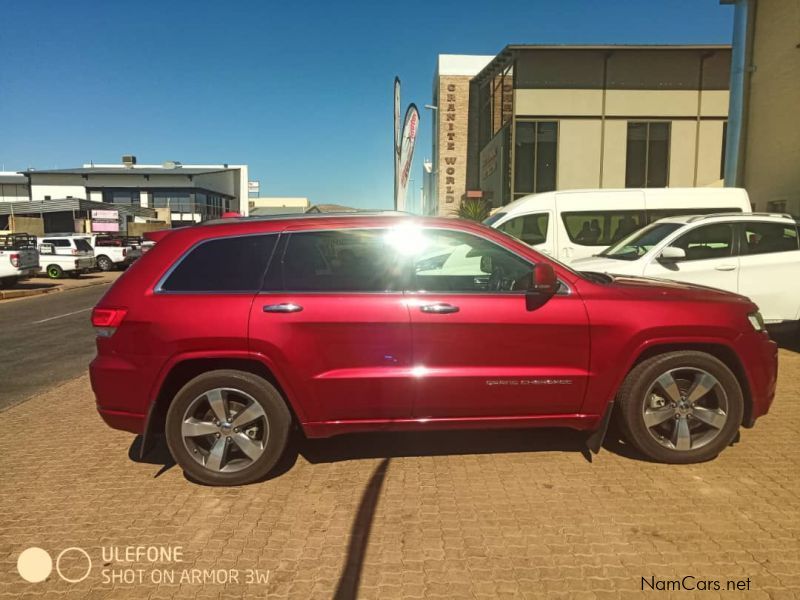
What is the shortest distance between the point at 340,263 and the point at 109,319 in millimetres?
1506

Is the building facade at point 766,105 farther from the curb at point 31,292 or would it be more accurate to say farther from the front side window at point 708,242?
the curb at point 31,292

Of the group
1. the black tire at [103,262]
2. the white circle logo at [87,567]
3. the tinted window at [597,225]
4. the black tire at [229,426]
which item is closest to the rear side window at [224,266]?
the black tire at [229,426]

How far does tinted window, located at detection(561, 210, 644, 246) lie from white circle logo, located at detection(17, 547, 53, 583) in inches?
353

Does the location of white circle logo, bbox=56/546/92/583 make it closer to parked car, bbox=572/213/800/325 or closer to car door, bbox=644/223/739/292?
parked car, bbox=572/213/800/325

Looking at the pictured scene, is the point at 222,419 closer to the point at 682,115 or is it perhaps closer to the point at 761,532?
the point at 761,532

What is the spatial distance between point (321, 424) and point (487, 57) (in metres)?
35.5

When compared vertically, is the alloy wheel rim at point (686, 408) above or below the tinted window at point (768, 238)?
below

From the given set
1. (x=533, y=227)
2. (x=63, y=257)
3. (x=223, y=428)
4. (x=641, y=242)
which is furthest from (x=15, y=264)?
(x=641, y=242)

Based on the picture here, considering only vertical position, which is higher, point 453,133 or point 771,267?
point 453,133

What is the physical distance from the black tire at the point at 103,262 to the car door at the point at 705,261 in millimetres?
25716

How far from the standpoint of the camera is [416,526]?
124 inches

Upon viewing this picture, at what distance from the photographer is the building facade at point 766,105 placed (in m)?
11.9

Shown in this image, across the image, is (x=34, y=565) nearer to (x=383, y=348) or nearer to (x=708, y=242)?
(x=383, y=348)

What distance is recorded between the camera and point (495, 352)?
11.8 feet
